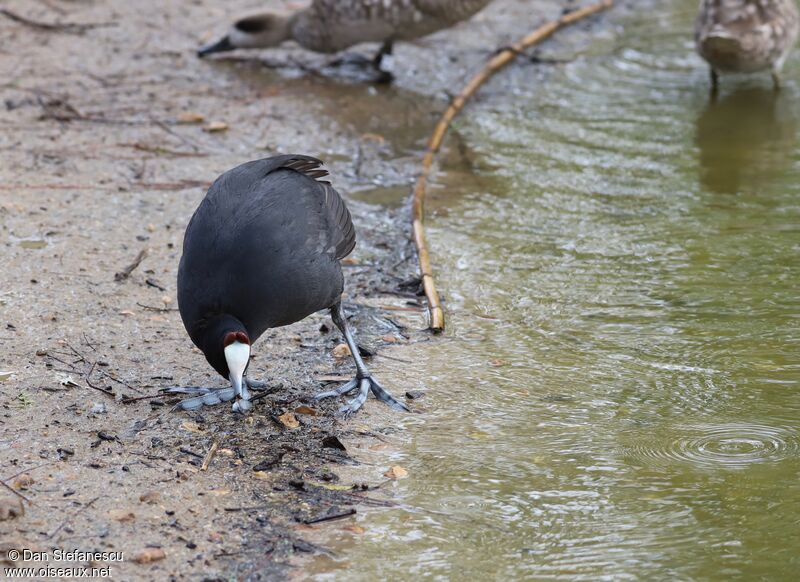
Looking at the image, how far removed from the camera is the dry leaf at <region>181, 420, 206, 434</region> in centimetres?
438

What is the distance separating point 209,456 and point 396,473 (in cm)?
72

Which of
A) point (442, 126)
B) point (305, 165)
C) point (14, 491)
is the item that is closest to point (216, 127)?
point (442, 126)

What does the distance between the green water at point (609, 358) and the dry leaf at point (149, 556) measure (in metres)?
0.60

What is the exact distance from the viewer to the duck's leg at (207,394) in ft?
14.8

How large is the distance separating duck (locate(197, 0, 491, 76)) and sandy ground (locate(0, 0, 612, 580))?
255 mm

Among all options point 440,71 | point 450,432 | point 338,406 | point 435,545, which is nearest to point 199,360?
point 338,406

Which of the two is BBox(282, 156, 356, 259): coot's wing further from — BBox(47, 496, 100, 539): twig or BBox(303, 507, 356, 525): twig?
BBox(47, 496, 100, 539): twig

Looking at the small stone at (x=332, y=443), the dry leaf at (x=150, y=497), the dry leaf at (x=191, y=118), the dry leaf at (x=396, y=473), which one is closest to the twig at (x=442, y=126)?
the small stone at (x=332, y=443)

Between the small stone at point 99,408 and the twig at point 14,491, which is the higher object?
the twig at point 14,491

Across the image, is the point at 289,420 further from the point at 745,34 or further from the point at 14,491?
the point at 745,34

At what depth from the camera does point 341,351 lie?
17.1ft

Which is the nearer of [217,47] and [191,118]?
[191,118]

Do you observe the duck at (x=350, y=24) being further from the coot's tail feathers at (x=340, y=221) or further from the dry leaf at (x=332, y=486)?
the dry leaf at (x=332, y=486)

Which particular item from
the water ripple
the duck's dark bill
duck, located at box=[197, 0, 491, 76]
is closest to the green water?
the water ripple
